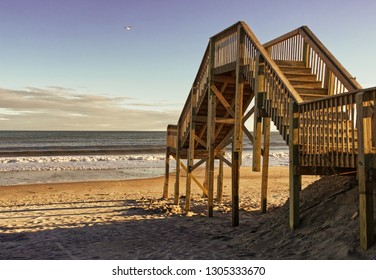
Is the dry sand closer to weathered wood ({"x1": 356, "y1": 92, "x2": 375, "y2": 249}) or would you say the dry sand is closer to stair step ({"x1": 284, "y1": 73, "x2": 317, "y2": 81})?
weathered wood ({"x1": 356, "y1": 92, "x2": 375, "y2": 249})

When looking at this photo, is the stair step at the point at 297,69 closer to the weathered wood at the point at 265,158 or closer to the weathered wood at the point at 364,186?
the weathered wood at the point at 265,158

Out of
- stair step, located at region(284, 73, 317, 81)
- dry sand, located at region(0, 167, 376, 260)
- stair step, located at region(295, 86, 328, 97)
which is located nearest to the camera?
dry sand, located at region(0, 167, 376, 260)

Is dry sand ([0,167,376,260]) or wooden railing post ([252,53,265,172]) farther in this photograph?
wooden railing post ([252,53,265,172])

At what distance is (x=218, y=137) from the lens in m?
16.1

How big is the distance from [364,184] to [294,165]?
78.4 inches

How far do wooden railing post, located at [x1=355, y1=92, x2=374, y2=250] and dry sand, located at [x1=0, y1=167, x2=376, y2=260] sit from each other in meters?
0.26

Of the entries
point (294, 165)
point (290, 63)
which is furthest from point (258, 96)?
point (294, 165)

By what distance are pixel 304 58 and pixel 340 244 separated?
664 cm

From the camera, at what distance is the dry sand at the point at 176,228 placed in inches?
300

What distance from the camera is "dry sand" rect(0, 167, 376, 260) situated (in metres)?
7.61

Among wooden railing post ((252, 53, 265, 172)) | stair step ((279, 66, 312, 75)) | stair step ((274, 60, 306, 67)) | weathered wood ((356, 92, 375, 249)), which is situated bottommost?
weathered wood ((356, 92, 375, 249))

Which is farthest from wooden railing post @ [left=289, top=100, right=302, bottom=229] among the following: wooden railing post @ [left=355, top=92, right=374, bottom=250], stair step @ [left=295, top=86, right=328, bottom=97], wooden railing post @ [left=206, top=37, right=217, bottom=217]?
wooden railing post @ [left=206, top=37, right=217, bottom=217]
